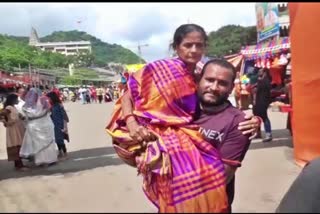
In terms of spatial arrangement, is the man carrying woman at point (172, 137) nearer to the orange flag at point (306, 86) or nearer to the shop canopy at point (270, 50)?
the orange flag at point (306, 86)

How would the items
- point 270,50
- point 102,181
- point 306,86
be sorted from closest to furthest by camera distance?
point 102,181
point 306,86
point 270,50

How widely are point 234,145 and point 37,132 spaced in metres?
6.82

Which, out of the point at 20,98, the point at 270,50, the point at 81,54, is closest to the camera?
the point at 81,54

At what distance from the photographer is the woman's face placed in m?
1.63

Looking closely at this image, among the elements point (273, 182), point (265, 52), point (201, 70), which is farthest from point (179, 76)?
point (265, 52)

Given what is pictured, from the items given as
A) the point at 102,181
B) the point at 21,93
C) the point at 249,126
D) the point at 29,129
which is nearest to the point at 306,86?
the point at 249,126

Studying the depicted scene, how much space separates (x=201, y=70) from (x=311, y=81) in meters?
4.03

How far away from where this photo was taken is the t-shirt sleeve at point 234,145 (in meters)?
1.63

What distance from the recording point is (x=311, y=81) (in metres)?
5.46

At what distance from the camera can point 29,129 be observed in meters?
8.12

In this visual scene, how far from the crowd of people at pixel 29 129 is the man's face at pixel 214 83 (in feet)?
21.4

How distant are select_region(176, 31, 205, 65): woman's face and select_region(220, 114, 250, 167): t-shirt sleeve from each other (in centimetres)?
26

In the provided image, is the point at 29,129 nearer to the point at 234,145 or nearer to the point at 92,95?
the point at 234,145

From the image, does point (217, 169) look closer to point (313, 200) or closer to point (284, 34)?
point (313, 200)
